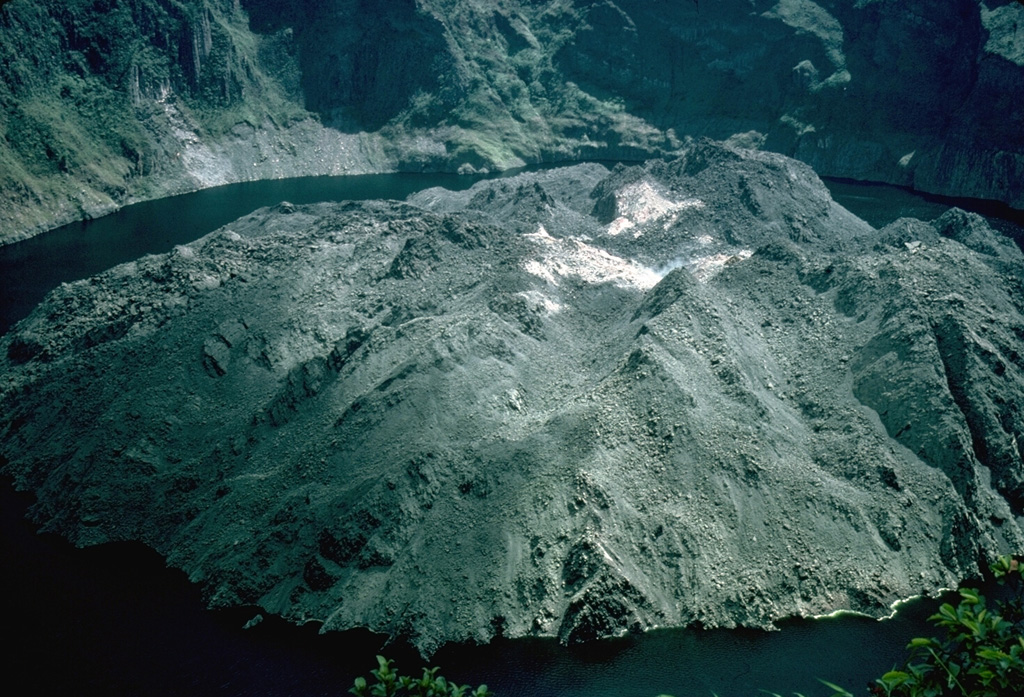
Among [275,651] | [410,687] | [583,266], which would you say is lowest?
[275,651]

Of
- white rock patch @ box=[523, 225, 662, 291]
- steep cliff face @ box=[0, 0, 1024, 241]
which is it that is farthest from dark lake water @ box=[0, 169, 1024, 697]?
steep cliff face @ box=[0, 0, 1024, 241]

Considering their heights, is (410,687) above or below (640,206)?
above

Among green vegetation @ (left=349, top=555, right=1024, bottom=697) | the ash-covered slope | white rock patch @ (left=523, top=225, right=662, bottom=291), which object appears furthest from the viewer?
white rock patch @ (left=523, top=225, right=662, bottom=291)

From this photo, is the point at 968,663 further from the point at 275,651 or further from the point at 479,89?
the point at 479,89

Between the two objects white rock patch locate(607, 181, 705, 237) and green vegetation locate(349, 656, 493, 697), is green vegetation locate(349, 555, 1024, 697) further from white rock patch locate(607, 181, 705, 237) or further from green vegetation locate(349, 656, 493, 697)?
white rock patch locate(607, 181, 705, 237)

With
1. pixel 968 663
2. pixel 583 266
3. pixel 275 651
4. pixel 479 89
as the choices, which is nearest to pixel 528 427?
pixel 275 651

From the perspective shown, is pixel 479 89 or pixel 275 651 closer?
pixel 275 651

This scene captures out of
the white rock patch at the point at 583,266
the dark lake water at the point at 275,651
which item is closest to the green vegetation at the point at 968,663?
the dark lake water at the point at 275,651
